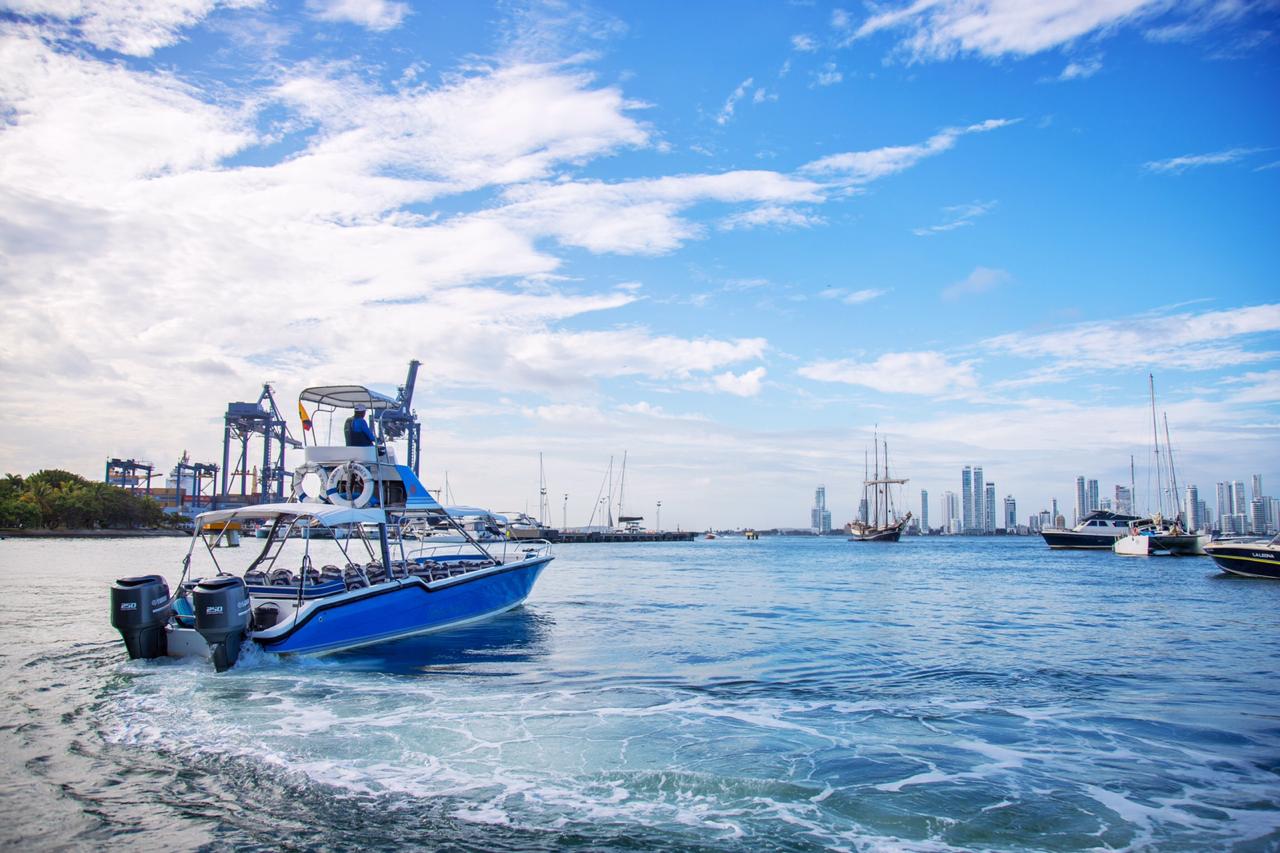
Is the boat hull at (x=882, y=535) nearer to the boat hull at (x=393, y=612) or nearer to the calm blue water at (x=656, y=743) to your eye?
the calm blue water at (x=656, y=743)

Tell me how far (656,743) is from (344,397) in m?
12.1

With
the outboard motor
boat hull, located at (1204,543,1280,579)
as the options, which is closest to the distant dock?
boat hull, located at (1204,543,1280,579)

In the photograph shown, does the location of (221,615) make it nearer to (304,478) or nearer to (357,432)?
(304,478)

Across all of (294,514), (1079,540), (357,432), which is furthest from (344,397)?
(1079,540)

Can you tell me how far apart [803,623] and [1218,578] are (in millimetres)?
31872

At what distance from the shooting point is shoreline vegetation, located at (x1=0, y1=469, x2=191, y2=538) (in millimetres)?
99750

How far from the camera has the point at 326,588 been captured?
1555 centimetres

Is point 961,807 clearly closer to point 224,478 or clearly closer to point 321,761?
point 321,761

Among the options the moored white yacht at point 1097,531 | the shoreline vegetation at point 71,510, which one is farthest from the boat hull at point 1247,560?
the shoreline vegetation at point 71,510

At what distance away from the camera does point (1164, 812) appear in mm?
7277

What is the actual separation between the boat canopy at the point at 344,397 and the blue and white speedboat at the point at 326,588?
24mm

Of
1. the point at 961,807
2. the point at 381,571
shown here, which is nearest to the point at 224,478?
the point at 381,571

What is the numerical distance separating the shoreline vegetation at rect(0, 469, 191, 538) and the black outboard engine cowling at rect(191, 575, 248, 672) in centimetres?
11000

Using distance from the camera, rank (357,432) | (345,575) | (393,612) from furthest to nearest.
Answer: (357,432) < (393,612) < (345,575)
